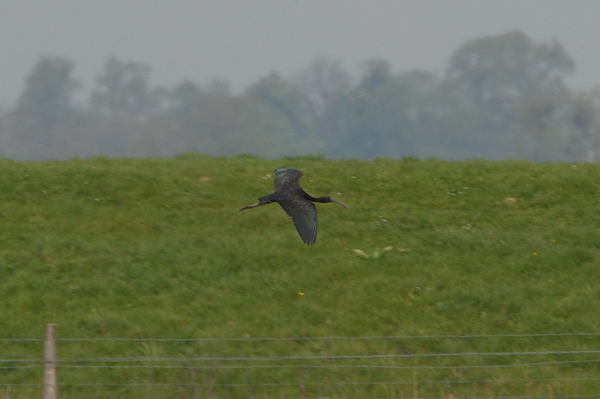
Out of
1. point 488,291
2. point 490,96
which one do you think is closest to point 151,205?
point 488,291

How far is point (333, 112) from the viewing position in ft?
223

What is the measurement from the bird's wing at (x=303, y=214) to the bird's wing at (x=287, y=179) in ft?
0.92

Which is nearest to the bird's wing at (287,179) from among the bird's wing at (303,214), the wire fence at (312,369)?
the bird's wing at (303,214)

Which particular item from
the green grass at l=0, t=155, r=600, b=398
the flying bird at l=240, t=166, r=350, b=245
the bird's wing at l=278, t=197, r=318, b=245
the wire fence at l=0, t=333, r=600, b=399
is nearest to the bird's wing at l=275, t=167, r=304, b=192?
the flying bird at l=240, t=166, r=350, b=245

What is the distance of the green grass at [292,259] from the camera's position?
33.4 ft

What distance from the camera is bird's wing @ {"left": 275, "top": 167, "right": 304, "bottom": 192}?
840cm

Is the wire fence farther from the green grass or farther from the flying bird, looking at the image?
the flying bird

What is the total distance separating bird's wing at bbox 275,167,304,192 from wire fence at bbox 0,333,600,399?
1822 mm

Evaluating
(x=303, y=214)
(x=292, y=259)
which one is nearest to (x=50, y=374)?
(x=303, y=214)

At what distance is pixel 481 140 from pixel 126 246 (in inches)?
2087

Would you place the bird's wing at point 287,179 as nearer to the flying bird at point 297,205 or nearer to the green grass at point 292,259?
the flying bird at point 297,205

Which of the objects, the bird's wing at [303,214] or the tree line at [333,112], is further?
the tree line at [333,112]

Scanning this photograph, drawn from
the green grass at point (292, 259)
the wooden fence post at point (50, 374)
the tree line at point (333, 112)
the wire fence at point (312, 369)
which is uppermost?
the tree line at point (333, 112)

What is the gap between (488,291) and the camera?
11039mm
